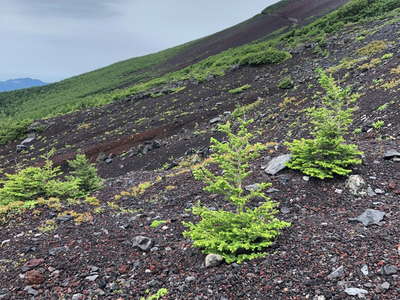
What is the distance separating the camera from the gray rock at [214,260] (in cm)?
545

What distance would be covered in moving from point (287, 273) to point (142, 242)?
10.9 feet

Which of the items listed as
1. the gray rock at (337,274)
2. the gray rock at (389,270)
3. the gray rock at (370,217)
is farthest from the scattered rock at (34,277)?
the gray rock at (370,217)

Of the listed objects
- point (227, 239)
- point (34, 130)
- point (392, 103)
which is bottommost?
point (392, 103)

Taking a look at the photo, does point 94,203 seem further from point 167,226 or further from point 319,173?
point 319,173

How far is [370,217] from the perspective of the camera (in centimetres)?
606

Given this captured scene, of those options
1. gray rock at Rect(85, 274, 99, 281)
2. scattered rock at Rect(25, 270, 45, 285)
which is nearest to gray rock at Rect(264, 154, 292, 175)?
gray rock at Rect(85, 274, 99, 281)

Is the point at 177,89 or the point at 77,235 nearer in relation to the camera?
the point at 77,235

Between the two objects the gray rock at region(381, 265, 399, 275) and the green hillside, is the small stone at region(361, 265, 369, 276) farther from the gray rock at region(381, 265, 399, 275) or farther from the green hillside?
the green hillside

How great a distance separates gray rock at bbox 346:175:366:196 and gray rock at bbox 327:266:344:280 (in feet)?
9.97

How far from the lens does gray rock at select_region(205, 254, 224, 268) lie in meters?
5.45

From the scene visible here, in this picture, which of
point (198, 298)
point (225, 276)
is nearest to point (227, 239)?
point (225, 276)

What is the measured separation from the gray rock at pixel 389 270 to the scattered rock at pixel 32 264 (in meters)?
6.48

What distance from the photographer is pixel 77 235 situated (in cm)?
756

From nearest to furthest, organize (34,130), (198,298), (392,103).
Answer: (198,298)
(392,103)
(34,130)
